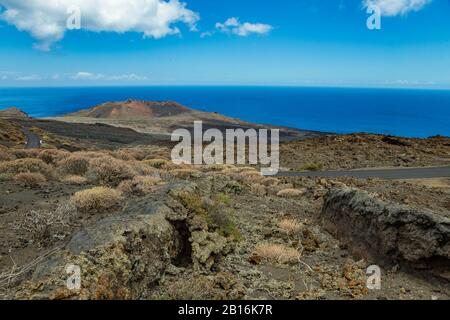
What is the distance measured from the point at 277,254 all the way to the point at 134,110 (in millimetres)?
122511

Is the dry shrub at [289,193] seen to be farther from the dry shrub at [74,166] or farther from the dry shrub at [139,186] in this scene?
the dry shrub at [74,166]

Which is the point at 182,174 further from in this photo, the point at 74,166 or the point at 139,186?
the point at 139,186

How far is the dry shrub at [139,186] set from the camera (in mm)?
12598

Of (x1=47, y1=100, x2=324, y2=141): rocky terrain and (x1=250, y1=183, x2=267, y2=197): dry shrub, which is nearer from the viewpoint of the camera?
(x1=250, y1=183, x2=267, y2=197): dry shrub

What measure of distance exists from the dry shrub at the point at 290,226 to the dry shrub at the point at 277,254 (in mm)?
1649

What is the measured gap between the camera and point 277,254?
803cm

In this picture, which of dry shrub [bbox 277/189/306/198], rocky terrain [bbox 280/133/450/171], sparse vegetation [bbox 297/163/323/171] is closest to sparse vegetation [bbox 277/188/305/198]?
dry shrub [bbox 277/189/306/198]

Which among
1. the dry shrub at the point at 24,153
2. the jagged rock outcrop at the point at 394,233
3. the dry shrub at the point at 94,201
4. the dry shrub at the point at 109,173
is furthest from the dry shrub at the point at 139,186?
the dry shrub at the point at 24,153

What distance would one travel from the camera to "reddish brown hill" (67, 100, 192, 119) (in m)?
120

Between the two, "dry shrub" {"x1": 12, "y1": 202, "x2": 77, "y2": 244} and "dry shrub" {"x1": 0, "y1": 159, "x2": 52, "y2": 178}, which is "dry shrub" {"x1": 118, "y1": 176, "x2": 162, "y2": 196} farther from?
"dry shrub" {"x1": 0, "y1": 159, "x2": 52, "y2": 178}

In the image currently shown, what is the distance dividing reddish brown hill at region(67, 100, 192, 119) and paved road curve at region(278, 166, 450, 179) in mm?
97634

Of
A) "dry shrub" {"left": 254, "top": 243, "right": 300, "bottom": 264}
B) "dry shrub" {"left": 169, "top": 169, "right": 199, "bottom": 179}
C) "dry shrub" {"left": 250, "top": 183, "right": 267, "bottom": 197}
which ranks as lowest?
"dry shrub" {"left": 250, "top": 183, "right": 267, "bottom": 197}
